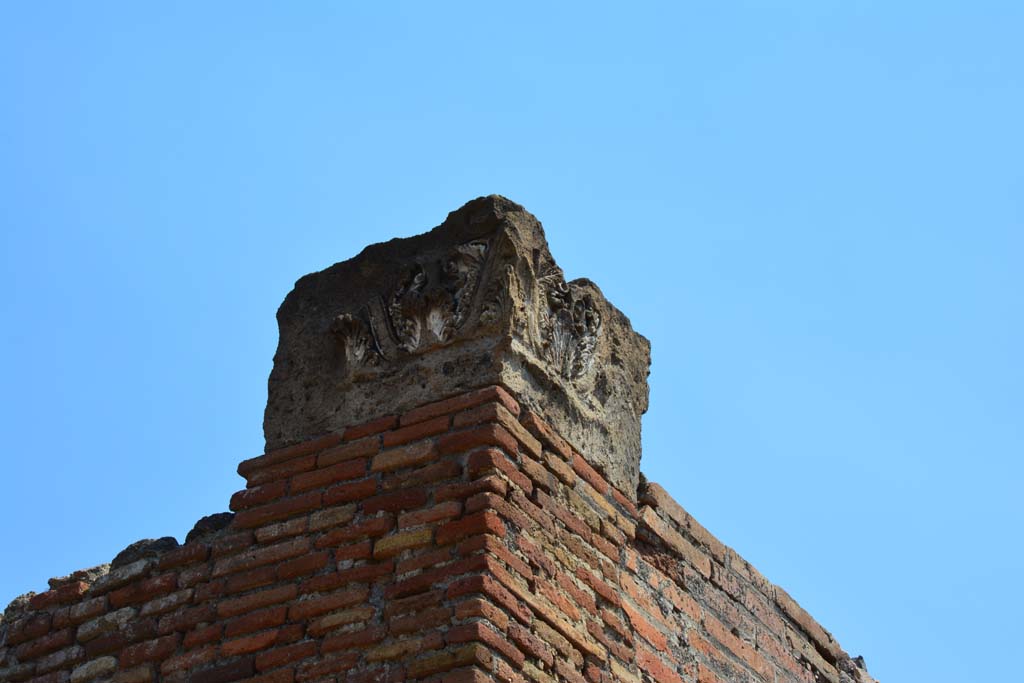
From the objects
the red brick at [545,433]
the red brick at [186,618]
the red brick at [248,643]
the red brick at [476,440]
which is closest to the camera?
the red brick at [248,643]

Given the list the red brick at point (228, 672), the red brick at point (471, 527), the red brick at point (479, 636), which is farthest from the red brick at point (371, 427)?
the red brick at point (479, 636)

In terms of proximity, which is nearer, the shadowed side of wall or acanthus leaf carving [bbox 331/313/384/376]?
the shadowed side of wall

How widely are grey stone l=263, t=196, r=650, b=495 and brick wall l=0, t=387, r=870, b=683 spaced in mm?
117

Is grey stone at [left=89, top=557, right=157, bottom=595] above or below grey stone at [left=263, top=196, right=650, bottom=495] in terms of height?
below

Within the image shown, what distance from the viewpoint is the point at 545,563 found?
4727mm

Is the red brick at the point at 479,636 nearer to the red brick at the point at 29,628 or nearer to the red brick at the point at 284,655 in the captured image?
the red brick at the point at 284,655

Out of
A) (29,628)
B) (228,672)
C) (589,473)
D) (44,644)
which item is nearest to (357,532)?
(228,672)

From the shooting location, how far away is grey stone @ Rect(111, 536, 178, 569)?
17.4 ft

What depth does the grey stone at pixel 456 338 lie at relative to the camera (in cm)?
509

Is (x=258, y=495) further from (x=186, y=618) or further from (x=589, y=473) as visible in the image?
(x=589, y=473)

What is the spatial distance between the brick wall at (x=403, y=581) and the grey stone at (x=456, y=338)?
0.38 feet

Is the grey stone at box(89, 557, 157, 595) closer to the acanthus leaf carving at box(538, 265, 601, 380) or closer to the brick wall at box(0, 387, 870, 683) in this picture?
the brick wall at box(0, 387, 870, 683)

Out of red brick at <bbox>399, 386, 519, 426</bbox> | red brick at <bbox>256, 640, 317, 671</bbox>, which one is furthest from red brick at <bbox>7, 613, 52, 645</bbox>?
red brick at <bbox>399, 386, 519, 426</bbox>

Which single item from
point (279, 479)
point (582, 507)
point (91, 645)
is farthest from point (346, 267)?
point (91, 645)
